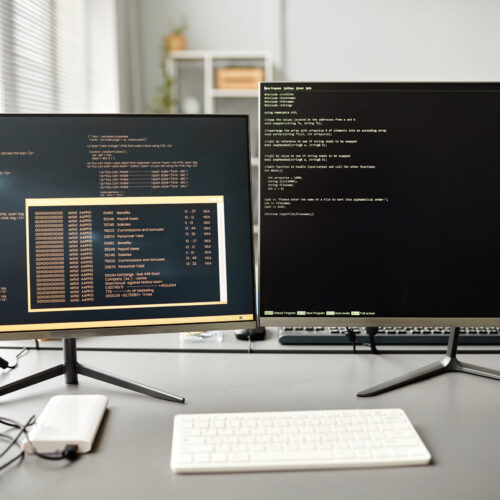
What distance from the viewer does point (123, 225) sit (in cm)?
95

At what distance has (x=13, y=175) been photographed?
3.03 ft

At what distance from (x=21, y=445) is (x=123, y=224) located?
394 mm

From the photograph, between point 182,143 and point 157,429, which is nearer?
point 157,429

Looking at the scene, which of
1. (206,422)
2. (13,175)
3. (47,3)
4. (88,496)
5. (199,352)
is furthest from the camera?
(47,3)

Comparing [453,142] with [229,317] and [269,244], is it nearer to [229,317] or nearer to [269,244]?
[269,244]

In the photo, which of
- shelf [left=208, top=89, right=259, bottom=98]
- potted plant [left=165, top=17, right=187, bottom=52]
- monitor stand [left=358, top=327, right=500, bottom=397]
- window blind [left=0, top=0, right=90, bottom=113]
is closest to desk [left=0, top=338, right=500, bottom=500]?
monitor stand [left=358, top=327, right=500, bottom=397]

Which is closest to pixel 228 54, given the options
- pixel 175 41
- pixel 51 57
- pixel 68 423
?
pixel 175 41

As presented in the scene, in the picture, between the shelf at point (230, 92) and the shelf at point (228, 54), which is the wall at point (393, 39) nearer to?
the shelf at point (228, 54)

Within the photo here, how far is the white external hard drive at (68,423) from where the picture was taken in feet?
2.54

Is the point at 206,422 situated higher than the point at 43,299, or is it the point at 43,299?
the point at 43,299

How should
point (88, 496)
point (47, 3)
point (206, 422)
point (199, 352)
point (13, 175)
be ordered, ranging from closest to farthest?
point (88, 496) → point (206, 422) → point (13, 175) → point (199, 352) → point (47, 3)

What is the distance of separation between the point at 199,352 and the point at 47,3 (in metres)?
2.44

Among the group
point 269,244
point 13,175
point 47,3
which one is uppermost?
point 47,3

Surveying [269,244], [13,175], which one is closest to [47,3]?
[13,175]
